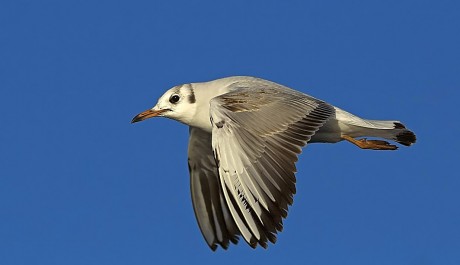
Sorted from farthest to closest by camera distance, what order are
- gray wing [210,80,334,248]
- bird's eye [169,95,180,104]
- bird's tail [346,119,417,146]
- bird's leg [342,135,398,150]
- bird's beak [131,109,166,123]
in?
bird's beak [131,109,166,123], bird's eye [169,95,180,104], bird's leg [342,135,398,150], bird's tail [346,119,417,146], gray wing [210,80,334,248]

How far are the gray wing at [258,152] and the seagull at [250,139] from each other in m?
0.01

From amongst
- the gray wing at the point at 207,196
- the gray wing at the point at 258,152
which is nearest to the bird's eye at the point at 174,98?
the gray wing at the point at 207,196

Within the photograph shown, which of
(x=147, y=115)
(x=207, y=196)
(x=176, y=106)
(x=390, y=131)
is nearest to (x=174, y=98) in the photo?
(x=176, y=106)

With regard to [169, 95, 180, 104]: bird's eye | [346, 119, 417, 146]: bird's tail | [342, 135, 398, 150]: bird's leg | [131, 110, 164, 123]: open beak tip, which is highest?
[169, 95, 180, 104]: bird's eye

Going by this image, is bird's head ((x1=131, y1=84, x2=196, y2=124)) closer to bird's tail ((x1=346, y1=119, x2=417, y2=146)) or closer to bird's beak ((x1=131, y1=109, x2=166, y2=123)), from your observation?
bird's beak ((x1=131, y1=109, x2=166, y2=123))

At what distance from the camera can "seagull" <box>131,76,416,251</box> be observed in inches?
433

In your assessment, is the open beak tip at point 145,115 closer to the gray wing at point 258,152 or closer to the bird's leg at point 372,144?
the gray wing at point 258,152

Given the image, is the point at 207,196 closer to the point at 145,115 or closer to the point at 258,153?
the point at 145,115

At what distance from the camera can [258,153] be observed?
37.1 ft

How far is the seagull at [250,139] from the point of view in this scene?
11.0 m

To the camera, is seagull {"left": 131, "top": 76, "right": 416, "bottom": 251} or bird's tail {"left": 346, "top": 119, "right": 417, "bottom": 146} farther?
bird's tail {"left": 346, "top": 119, "right": 417, "bottom": 146}

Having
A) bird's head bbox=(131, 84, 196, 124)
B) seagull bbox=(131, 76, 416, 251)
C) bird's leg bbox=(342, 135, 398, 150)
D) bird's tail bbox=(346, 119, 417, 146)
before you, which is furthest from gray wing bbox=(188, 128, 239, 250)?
bird's tail bbox=(346, 119, 417, 146)

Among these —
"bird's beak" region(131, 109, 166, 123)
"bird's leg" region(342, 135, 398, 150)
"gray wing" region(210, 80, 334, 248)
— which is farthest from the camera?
"bird's beak" region(131, 109, 166, 123)

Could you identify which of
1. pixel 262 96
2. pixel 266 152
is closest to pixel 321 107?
pixel 262 96
